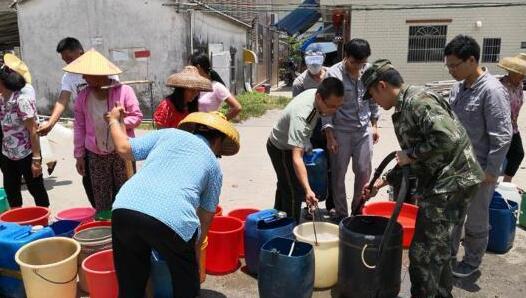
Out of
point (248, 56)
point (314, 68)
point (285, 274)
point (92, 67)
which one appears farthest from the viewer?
point (248, 56)

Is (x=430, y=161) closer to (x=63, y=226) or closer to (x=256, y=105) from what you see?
(x=63, y=226)

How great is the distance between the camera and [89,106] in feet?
12.4

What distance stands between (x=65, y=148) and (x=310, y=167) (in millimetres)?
6411

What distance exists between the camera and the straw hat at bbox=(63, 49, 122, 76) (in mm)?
3514

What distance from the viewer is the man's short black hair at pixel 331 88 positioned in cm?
333

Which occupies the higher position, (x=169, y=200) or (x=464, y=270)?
(x=169, y=200)

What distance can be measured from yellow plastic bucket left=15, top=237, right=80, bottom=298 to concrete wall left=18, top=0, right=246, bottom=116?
933 cm

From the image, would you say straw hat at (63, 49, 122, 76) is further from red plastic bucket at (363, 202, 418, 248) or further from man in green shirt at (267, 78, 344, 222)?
red plastic bucket at (363, 202, 418, 248)

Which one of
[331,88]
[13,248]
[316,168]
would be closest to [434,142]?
[331,88]

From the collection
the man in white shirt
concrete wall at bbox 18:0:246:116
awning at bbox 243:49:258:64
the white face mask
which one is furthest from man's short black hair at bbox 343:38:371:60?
awning at bbox 243:49:258:64

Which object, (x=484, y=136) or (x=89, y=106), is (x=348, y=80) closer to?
(x=484, y=136)

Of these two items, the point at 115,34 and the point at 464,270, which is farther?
the point at 115,34

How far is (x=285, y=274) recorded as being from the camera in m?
2.91

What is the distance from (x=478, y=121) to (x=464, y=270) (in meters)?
1.19
